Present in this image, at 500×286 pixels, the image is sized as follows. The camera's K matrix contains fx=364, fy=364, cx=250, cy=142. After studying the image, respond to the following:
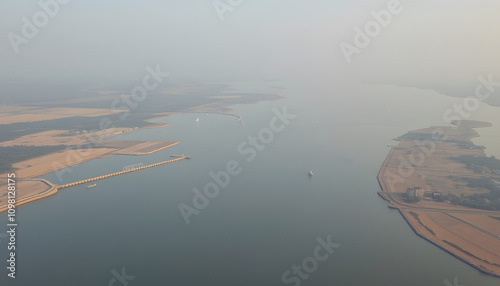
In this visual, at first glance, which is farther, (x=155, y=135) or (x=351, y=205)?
(x=155, y=135)

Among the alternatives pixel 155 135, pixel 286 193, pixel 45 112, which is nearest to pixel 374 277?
pixel 286 193

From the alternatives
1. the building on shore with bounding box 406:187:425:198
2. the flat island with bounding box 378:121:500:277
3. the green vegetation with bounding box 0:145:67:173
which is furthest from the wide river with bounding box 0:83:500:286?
the green vegetation with bounding box 0:145:67:173

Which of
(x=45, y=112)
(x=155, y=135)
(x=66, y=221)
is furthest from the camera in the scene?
(x=45, y=112)

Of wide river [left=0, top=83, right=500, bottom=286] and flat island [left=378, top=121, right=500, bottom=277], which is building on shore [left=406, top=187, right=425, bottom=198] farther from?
wide river [left=0, top=83, right=500, bottom=286]

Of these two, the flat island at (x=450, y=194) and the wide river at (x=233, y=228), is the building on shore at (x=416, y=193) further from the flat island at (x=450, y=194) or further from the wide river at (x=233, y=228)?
the wide river at (x=233, y=228)

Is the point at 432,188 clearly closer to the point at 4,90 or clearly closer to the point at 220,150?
the point at 220,150

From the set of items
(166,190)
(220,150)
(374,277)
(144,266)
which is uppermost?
(220,150)
